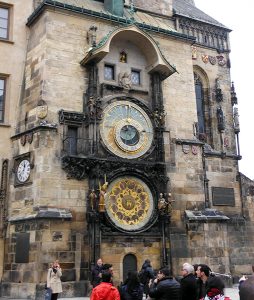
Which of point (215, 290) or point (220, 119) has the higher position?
point (220, 119)

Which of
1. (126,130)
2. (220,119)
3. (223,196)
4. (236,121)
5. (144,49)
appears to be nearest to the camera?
(126,130)

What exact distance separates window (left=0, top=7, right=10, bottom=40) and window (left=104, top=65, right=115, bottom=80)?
419 centimetres

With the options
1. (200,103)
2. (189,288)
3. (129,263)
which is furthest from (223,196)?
(189,288)

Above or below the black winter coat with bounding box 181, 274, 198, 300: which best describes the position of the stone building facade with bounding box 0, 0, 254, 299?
above

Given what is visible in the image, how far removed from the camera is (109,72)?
1795cm

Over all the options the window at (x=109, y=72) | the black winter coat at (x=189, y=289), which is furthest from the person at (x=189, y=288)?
the window at (x=109, y=72)

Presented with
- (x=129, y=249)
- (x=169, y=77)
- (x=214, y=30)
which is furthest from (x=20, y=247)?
(x=214, y=30)

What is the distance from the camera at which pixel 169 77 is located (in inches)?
758

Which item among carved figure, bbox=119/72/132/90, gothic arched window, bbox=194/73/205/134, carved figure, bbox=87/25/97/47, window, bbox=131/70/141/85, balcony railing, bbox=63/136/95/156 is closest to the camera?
balcony railing, bbox=63/136/95/156

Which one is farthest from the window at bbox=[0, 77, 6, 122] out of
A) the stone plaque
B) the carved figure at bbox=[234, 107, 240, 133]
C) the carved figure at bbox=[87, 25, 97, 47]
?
the carved figure at bbox=[234, 107, 240, 133]

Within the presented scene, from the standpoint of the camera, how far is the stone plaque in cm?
2032

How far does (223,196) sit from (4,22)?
12234 millimetres

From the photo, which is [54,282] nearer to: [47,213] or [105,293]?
[47,213]

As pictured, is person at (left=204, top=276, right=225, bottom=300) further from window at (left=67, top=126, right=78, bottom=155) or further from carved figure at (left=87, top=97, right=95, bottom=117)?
carved figure at (left=87, top=97, right=95, bottom=117)
